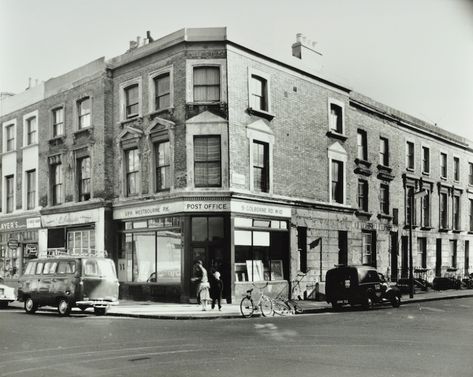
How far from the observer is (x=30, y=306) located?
19.0 m

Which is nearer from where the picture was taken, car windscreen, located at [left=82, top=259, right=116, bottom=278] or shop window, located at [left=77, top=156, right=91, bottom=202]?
car windscreen, located at [left=82, top=259, right=116, bottom=278]

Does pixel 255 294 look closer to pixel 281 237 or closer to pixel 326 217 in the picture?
pixel 281 237

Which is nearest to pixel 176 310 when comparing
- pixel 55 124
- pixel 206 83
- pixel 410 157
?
pixel 206 83

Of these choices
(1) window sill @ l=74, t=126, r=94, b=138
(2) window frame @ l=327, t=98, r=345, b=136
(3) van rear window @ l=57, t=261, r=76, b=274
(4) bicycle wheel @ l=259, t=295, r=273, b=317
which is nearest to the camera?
(4) bicycle wheel @ l=259, t=295, r=273, b=317

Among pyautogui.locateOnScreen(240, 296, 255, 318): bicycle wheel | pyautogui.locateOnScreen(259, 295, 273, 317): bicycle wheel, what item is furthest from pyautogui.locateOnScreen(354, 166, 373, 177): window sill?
pyautogui.locateOnScreen(240, 296, 255, 318): bicycle wheel

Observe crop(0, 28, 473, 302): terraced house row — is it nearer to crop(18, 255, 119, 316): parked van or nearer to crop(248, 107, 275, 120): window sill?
crop(248, 107, 275, 120): window sill

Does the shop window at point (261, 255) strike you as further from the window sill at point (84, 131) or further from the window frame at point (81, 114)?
the window frame at point (81, 114)

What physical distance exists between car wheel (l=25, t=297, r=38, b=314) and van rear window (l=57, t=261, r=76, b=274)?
1.62m

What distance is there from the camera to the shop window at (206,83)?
72.1ft

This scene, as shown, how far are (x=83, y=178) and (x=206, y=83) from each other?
318 inches

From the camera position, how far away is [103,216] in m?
24.5

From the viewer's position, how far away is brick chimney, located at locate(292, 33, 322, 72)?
86.9ft

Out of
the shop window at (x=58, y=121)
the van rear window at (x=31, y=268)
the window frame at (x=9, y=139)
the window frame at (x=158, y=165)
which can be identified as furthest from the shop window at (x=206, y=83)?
the window frame at (x=9, y=139)

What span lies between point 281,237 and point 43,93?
47.2ft
